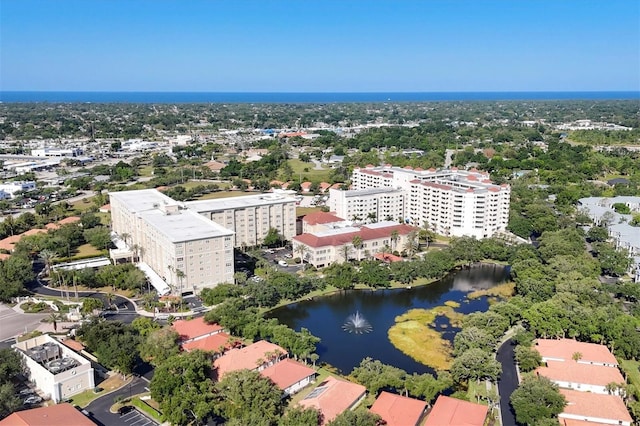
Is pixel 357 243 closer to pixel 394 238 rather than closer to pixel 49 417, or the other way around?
pixel 394 238

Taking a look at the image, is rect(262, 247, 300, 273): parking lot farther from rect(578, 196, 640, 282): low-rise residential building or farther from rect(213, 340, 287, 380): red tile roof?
rect(578, 196, 640, 282): low-rise residential building

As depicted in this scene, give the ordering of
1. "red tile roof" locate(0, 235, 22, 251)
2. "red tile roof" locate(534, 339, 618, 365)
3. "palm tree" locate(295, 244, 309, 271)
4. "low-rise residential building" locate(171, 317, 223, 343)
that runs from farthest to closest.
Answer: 1. "red tile roof" locate(0, 235, 22, 251)
2. "palm tree" locate(295, 244, 309, 271)
3. "low-rise residential building" locate(171, 317, 223, 343)
4. "red tile roof" locate(534, 339, 618, 365)

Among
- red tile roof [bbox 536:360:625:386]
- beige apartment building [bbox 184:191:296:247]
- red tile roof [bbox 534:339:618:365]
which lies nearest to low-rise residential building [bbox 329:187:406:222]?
beige apartment building [bbox 184:191:296:247]

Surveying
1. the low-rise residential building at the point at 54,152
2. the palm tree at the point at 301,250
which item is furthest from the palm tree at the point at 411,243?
the low-rise residential building at the point at 54,152

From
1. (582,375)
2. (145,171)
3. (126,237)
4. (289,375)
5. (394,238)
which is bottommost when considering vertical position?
(289,375)

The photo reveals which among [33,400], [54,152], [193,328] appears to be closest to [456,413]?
[193,328]

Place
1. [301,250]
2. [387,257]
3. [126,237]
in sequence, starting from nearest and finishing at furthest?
[301,250], [387,257], [126,237]

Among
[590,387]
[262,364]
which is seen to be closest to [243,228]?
[262,364]
